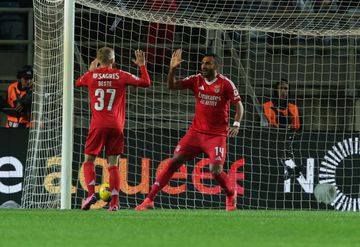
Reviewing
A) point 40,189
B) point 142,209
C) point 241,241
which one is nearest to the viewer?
point 241,241

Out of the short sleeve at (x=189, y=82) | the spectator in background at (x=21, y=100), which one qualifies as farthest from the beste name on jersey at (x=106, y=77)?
the spectator in background at (x=21, y=100)

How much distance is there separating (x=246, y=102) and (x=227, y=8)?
153 centimetres

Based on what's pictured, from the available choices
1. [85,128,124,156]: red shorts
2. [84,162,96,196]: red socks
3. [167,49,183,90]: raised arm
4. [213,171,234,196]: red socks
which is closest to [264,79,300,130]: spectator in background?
[213,171,234,196]: red socks

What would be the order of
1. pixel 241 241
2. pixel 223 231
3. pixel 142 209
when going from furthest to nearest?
pixel 142 209 < pixel 223 231 < pixel 241 241

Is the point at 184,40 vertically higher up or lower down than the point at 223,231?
higher up

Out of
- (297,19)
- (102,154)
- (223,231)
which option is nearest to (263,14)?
(297,19)

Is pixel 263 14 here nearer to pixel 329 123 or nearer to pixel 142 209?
pixel 329 123

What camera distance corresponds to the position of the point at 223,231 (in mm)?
9453

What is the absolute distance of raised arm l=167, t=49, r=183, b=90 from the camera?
42.8 ft

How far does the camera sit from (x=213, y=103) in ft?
44.3

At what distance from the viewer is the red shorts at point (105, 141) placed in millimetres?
12773

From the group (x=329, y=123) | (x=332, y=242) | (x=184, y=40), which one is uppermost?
(x=184, y=40)

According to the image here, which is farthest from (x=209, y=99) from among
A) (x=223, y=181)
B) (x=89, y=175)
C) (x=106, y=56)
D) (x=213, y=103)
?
(x=89, y=175)

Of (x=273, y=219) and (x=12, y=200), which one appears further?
(x=12, y=200)
